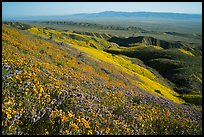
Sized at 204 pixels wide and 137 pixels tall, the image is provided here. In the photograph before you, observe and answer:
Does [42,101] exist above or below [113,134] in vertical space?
above

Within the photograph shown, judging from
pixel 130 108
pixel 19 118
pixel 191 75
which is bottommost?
pixel 191 75

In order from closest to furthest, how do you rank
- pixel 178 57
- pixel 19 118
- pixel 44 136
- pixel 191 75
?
pixel 44 136
pixel 19 118
pixel 191 75
pixel 178 57

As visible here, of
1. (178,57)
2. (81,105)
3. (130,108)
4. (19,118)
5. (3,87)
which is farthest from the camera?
(178,57)

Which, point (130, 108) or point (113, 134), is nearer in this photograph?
point (113, 134)

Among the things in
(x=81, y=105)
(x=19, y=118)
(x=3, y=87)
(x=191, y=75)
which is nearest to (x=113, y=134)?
(x=81, y=105)

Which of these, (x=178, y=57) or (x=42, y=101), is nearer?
(x=42, y=101)

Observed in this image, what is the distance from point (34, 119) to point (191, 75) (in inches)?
2479

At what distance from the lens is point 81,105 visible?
866 cm

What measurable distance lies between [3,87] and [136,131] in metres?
3.97

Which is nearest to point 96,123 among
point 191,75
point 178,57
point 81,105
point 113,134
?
point 113,134

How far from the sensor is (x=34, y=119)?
6.61 meters

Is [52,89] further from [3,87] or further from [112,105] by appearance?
[112,105]

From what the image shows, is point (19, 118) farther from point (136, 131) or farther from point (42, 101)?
point (136, 131)

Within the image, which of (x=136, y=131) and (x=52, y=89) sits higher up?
(x=52, y=89)
